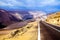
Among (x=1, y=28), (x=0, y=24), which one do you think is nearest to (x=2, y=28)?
(x=1, y=28)

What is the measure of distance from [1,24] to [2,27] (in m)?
3.79

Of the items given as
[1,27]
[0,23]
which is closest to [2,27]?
[1,27]

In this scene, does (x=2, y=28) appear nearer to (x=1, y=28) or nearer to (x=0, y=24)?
(x=1, y=28)

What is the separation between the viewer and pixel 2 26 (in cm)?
10869

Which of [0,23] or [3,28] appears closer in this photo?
[0,23]

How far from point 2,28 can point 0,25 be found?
6.32m

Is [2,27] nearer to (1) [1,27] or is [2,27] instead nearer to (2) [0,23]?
(1) [1,27]

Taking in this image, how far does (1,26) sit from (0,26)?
57cm

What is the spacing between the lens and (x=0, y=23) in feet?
336

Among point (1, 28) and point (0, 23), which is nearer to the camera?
point (0, 23)

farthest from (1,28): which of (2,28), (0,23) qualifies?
(0,23)

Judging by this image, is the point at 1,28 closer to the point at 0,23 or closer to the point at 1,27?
the point at 1,27

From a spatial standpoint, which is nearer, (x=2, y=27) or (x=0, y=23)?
(x=0, y=23)

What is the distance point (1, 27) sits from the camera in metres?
109
